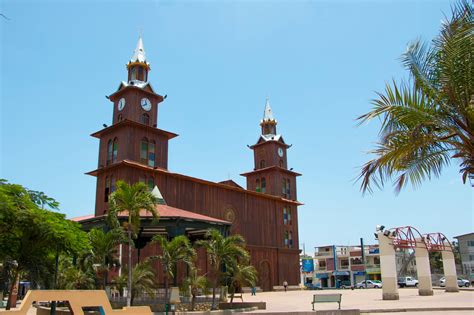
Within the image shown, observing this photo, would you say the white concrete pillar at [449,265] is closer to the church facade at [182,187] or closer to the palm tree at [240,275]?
the church facade at [182,187]

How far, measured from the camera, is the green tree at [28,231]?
49.8 feet

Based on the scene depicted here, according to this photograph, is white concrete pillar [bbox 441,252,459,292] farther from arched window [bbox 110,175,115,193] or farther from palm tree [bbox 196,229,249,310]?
arched window [bbox 110,175,115,193]

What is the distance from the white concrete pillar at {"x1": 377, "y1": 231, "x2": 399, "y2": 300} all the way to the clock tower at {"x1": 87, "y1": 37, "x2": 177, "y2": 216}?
21.3 meters

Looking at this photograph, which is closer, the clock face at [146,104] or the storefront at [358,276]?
the clock face at [146,104]

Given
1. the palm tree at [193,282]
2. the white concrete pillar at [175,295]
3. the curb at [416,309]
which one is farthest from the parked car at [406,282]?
the white concrete pillar at [175,295]

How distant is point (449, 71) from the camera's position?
9.02m

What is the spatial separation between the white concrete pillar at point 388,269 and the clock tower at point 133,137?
2129cm

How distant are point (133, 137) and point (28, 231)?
25.5 m

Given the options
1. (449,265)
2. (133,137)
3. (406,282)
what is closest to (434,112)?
(449,265)

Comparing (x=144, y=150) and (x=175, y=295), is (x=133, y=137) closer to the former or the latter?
(x=144, y=150)

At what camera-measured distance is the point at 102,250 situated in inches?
805

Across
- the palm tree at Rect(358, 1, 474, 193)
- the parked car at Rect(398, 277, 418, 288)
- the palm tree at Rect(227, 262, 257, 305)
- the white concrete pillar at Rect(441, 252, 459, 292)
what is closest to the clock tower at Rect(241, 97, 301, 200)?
the parked car at Rect(398, 277, 418, 288)

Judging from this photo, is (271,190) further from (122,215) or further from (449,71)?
(449,71)

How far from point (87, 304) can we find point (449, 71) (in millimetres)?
10211
